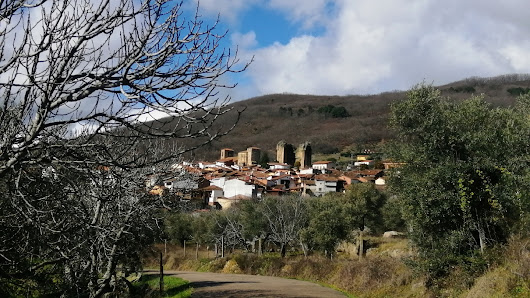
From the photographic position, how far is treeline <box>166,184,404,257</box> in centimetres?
3784

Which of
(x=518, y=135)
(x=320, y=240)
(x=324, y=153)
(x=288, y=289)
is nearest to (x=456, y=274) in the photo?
(x=518, y=135)

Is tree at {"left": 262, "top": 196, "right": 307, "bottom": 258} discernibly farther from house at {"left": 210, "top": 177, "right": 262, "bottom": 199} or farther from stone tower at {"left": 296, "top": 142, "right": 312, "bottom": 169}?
stone tower at {"left": 296, "top": 142, "right": 312, "bottom": 169}

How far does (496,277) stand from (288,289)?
440 inches

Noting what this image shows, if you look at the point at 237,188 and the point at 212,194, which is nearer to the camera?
the point at 212,194

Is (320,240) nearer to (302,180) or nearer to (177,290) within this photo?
(177,290)

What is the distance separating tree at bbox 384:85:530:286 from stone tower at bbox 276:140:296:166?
129065 millimetres

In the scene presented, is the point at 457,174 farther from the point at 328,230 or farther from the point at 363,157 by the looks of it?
the point at 363,157

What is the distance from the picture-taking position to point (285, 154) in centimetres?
15088

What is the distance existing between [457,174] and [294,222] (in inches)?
983

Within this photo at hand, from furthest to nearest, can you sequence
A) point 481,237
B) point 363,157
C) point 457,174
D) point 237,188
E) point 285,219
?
point 363,157, point 237,188, point 285,219, point 457,174, point 481,237

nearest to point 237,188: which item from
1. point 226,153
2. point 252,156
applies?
point 252,156

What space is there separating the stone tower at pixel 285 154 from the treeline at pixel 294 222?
93.2 metres

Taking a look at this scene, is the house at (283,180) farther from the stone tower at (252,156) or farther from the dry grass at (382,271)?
the dry grass at (382,271)

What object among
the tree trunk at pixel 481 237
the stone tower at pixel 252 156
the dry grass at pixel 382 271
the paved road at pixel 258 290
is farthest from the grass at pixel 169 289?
the stone tower at pixel 252 156
